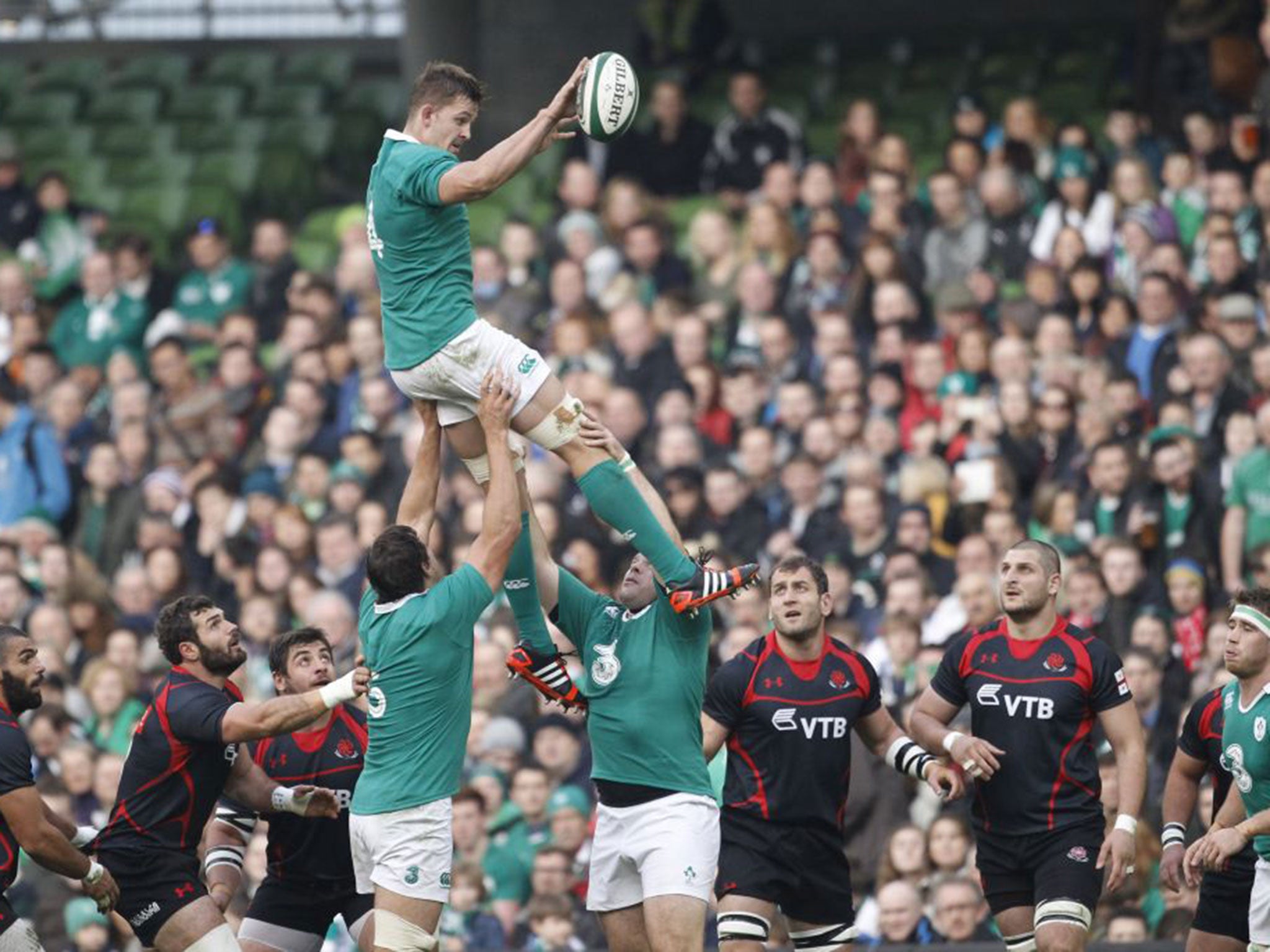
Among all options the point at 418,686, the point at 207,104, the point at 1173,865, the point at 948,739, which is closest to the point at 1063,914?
the point at 1173,865

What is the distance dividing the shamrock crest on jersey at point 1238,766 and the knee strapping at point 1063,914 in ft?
2.75

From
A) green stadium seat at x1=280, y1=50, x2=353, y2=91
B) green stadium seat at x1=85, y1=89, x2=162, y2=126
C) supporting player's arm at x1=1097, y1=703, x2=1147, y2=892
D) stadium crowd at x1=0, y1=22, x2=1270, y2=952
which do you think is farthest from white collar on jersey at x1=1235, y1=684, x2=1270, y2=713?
green stadium seat at x1=85, y1=89, x2=162, y2=126

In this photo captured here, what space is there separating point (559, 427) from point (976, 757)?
7.41 feet

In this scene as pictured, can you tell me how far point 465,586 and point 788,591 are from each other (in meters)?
1.59

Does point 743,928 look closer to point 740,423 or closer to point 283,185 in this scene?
point 740,423

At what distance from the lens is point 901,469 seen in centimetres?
1534

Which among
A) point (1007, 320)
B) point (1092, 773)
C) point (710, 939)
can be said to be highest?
point (1007, 320)

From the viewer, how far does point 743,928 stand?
11.1m

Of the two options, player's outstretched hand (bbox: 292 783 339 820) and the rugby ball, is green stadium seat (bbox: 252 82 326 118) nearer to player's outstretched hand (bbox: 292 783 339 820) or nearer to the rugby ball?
player's outstretched hand (bbox: 292 783 339 820)

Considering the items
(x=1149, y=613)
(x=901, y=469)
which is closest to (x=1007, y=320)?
(x=901, y=469)

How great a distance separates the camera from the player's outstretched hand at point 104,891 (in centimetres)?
1056

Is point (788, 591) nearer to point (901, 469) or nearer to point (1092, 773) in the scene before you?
point (1092, 773)

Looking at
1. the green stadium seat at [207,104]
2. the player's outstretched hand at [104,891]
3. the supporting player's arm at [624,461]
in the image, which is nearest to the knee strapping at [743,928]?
the supporting player's arm at [624,461]

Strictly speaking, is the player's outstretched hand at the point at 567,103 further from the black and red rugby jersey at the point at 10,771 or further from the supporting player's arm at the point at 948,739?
the black and red rugby jersey at the point at 10,771
